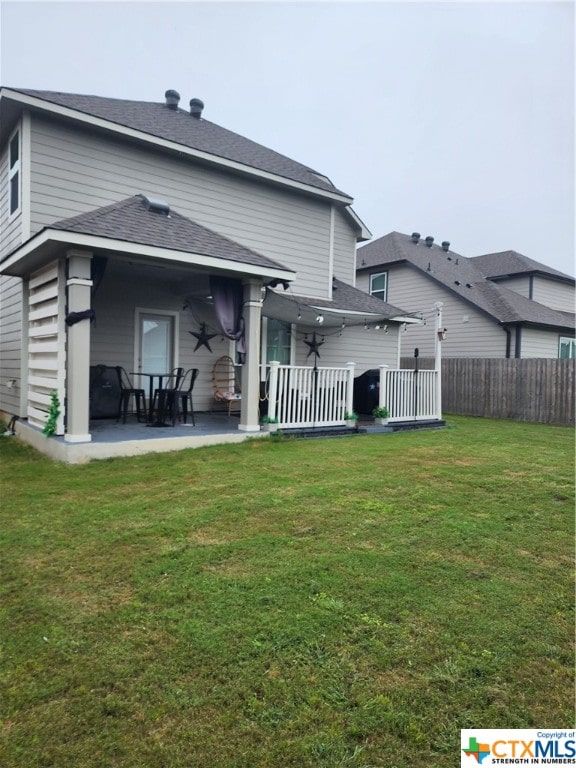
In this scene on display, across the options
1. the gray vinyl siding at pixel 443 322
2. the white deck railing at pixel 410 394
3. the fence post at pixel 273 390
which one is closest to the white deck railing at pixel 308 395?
the fence post at pixel 273 390

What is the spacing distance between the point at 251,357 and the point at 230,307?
0.85m

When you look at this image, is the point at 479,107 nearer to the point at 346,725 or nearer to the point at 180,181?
the point at 180,181

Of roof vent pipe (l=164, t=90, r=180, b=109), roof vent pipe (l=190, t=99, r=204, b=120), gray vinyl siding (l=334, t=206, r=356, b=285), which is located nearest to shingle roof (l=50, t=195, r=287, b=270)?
roof vent pipe (l=164, t=90, r=180, b=109)

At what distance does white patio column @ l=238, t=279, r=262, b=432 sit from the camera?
7.48m

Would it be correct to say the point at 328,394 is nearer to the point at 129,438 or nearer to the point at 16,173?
the point at 129,438

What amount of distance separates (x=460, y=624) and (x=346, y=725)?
0.91 meters

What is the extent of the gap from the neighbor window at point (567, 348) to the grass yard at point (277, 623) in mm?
13822

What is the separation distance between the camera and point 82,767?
1.59 metres

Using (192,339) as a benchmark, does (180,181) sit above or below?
above

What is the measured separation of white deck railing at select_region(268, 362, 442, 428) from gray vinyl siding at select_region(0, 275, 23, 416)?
429 centimetres

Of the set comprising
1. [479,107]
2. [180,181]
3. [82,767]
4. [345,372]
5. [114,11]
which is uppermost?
[479,107]

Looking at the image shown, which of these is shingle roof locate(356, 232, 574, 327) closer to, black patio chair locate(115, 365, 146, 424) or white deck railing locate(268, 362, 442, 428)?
white deck railing locate(268, 362, 442, 428)

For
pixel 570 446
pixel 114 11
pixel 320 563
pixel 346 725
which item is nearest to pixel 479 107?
pixel 114 11

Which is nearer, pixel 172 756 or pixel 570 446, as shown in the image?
pixel 172 756
